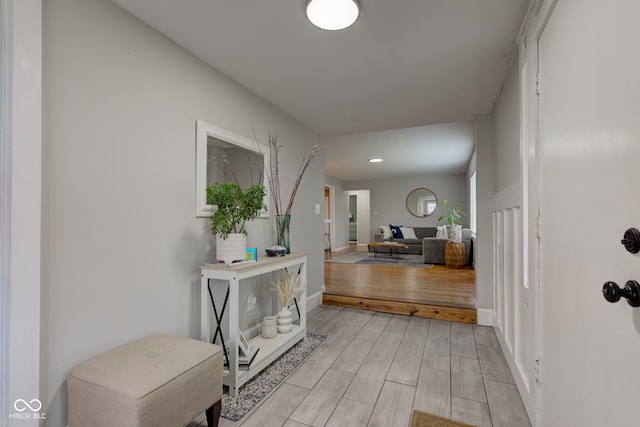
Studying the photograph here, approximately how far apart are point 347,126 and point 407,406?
8.90 feet

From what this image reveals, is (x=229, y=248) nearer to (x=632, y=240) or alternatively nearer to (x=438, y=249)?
(x=632, y=240)

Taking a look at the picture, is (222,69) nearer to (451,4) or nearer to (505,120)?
(451,4)

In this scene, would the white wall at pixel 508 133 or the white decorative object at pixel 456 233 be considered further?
the white decorative object at pixel 456 233

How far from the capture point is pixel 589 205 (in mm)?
888

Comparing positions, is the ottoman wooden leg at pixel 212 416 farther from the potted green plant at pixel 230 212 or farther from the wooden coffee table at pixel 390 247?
the wooden coffee table at pixel 390 247

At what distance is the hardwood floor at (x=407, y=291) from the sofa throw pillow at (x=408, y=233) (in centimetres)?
246

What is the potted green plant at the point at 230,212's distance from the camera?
1.79 meters

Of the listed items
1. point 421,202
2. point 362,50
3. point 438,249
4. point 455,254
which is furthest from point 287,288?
point 421,202

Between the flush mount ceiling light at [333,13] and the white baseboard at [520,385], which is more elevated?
the flush mount ceiling light at [333,13]

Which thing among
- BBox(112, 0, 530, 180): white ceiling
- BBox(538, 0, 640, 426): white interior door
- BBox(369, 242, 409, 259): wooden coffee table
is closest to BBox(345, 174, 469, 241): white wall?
BBox(369, 242, 409, 259): wooden coffee table

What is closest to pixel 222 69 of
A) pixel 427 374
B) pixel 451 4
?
pixel 451 4

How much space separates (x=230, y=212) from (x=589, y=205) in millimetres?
1668

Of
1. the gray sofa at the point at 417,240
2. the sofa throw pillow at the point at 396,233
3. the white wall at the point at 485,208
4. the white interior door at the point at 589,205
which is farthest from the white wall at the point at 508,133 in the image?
the sofa throw pillow at the point at 396,233

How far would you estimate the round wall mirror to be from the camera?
829 centimetres
